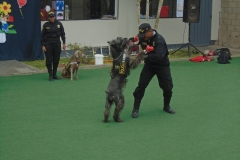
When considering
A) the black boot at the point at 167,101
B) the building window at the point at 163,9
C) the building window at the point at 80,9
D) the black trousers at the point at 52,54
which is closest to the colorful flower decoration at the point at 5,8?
the building window at the point at 80,9

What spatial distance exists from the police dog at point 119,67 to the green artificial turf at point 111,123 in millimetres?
405

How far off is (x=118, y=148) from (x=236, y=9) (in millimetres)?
11820

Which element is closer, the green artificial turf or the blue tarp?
the green artificial turf

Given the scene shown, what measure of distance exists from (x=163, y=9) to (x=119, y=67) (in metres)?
9.19

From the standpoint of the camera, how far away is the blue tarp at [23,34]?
14133 mm

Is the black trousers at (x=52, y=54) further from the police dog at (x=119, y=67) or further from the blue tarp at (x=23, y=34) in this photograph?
the police dog at (x=119, y=67)

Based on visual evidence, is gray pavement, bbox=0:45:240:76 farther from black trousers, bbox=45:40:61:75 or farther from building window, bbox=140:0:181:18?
building window, bbox=140:0:181:18

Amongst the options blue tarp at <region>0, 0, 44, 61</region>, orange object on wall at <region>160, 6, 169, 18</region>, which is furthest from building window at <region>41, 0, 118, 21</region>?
orange object on wall at <region>160, 6, 169, 18</region>

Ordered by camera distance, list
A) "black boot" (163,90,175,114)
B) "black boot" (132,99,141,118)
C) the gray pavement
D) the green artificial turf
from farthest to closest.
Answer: the gray pavement < "black boot" (163,90,175,114) < "black boot" (132,99,141,118) < the green artificial turf

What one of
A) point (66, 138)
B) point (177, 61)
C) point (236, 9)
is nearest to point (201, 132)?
point (66, 138)

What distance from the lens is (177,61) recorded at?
14977mm

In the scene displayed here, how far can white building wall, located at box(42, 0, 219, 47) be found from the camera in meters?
15.2

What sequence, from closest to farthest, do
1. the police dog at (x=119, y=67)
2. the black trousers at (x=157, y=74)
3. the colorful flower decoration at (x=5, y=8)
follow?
the police dog at (x=119, y=67) → the black trousers at (x=157, y=74) → the colorful flower decoration at (x=5, y=8)

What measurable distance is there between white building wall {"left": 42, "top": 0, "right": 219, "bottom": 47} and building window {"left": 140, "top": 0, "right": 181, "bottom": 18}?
188mm
